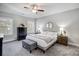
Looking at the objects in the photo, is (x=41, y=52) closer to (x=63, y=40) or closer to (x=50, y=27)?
(x=63, y=40)

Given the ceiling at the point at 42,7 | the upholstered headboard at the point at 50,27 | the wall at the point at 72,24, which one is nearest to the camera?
the ceiling at the point at 42,7

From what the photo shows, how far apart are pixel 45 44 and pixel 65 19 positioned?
70.1 inches

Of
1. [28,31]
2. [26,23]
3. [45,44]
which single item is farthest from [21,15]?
[45,44]

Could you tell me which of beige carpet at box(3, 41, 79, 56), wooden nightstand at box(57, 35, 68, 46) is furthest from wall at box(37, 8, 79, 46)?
beige carpet at box(3, 41, 79, 56)

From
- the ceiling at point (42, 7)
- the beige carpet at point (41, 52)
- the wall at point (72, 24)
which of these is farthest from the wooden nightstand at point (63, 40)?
the ceiling at point (42, 7)

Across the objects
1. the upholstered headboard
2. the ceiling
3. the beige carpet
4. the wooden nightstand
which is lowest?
the beige carpet

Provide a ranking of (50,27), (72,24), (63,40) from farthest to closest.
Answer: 1. (50,27)
2. (63,40)
3. (72,24)

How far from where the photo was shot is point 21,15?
320 centimetres

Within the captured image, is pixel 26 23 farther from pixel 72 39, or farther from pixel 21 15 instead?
pixel 72 39

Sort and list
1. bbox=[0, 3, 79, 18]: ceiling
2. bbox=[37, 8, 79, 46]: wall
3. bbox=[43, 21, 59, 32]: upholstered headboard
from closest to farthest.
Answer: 1. bbox=[0, 3, 79, 18]: ceiling
2. bbox=[37, 8, 79, 46]: wall
3. bbox=[43, 21, 59, 32]: upholstered headboard

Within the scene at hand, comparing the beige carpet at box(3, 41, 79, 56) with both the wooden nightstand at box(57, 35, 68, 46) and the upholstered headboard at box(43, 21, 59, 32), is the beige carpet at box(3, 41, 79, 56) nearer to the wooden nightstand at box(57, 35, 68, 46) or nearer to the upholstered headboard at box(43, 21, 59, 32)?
the wooden nightstand at box(57, 35, 68, 46)

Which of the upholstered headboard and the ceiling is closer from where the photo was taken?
A: the ceiling

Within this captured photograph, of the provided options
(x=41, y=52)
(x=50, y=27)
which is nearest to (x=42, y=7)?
(x=50, y=27)

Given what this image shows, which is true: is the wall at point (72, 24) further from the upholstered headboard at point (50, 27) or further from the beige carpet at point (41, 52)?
the upholstered headboard at point (50, 27)
